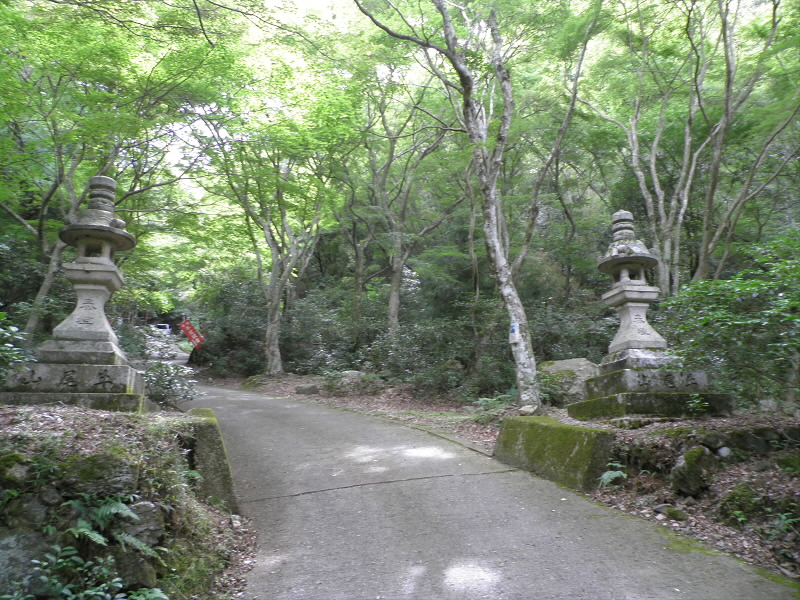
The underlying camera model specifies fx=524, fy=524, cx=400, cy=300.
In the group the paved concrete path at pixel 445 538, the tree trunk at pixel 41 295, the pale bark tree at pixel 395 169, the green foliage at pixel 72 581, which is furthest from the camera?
the pale bark tree at pixel 395 169

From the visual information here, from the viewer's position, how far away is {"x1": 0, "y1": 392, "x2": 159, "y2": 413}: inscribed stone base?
5.47 meters

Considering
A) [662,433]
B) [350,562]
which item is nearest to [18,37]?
[350,562]

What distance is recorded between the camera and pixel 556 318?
565 inches

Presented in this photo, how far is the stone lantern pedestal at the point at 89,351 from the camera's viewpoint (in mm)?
5613

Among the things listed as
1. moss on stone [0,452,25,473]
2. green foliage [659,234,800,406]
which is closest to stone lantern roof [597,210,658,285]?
green foliage [659,234,800,406]

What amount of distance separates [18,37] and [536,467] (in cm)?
1063

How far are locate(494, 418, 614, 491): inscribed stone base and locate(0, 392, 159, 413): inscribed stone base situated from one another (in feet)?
14.9

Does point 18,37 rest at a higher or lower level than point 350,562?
higher

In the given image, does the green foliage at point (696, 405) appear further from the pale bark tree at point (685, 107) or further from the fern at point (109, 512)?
the fern at point (109, 512)

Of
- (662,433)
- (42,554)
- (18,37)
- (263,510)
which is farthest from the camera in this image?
(18,37)

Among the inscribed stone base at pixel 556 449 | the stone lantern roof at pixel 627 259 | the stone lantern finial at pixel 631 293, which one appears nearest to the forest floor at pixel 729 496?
the inscribed stone base at pixel 556 449

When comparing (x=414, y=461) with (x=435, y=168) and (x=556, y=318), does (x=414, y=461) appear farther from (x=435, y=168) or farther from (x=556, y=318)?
(x=435, y=168)

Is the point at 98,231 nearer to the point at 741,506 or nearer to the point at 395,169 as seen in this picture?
the point at 741,506

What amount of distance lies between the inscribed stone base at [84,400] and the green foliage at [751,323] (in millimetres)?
6089
